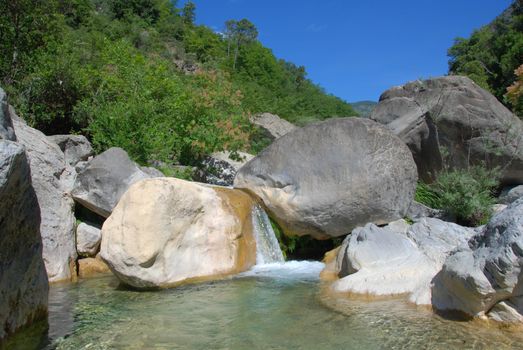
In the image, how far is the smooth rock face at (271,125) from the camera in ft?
88.7

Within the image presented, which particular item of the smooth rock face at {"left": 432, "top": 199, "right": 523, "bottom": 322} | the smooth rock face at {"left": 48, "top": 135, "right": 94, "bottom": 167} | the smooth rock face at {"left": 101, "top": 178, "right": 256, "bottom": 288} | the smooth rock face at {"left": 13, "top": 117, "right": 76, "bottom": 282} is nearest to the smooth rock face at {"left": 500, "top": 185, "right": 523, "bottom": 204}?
the smooth rock face at {"left": 432, "top": 199, "right": 523, "bottom": 322}

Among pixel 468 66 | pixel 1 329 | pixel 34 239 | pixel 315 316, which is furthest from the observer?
pixel 468 66

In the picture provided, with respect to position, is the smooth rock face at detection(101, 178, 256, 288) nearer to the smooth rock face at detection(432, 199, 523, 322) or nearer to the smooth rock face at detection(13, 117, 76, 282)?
the smooth rock face at detection(13, 117, 76, 282)

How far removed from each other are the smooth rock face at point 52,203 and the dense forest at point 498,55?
23.6m

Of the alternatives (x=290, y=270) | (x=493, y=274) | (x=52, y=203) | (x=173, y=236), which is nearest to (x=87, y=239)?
(x=52, y=203)

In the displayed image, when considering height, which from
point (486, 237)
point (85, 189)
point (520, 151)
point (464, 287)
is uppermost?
point (520, 151)

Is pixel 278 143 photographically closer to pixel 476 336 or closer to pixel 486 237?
pixel 486 237

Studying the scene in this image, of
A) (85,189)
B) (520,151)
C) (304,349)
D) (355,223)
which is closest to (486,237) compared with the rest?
(304,349)

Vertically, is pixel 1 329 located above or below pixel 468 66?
below

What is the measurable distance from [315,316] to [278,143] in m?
5.03

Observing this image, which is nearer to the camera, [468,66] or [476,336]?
[476,336]

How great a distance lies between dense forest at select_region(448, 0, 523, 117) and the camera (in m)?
29.6

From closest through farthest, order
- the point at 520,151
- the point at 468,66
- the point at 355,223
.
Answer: the point at 355,223
the point at 520,151
the point at 468,66

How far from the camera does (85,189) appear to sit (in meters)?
9.43
